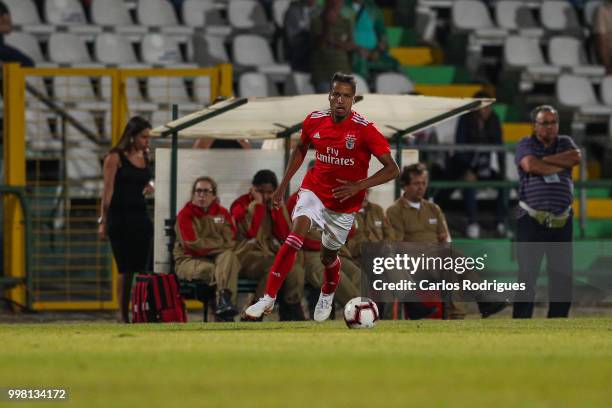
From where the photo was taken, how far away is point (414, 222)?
1397 centimetres

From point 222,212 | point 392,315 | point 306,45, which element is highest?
point 306,45

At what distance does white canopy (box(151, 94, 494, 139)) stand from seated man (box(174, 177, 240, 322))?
61 centimetres

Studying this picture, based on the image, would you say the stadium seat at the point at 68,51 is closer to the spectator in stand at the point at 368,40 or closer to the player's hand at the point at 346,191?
the spectator in stand at the point at 368,40

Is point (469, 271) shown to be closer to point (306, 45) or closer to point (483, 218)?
point (483, 218)

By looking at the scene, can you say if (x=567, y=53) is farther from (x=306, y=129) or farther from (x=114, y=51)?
(x=306, y=129)

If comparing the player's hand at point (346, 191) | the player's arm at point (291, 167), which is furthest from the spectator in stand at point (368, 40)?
the player's hand at point (346, 191)

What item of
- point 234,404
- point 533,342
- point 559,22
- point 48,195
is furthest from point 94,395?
point 559,22

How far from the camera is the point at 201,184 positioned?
13672mm

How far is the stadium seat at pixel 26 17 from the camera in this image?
18.9 meters

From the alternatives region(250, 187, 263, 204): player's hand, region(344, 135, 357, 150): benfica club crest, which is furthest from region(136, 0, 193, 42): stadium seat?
region(344, 135, 357, 150): benfica club crest

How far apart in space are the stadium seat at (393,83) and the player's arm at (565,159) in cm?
597

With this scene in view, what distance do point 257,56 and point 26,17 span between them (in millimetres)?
3039

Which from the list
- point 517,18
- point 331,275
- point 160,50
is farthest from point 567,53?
point 331,275

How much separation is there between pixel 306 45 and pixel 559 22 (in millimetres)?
4643
